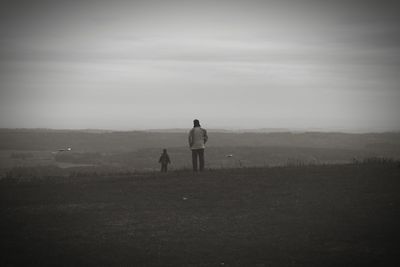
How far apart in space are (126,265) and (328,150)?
50.5 metres

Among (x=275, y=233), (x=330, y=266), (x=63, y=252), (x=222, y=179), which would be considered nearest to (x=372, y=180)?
(x=222, y=179)

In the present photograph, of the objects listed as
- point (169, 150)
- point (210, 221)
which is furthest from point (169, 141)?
point (210, 221)

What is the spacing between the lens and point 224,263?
31.3ft

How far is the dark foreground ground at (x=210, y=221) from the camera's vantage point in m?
9.91

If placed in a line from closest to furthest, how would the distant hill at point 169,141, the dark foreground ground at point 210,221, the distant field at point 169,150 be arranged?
the dark foreground ground at point 210,221
the distant field at point 169,150
the distant hill at point 169,141

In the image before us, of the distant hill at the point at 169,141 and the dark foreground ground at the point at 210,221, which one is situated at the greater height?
the distant hill at the point at 169,141

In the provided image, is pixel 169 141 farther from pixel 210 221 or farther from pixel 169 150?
pixel 210 221

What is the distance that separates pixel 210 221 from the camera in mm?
12656

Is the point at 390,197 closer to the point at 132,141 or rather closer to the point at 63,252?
the point at 63,252

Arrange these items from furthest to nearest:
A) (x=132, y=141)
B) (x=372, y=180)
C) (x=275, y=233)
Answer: (x=132, y=141) → (x=372, y=180) → (x=275, y=233)

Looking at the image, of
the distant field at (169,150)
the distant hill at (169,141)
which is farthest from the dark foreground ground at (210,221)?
the distant hill at (169,141)

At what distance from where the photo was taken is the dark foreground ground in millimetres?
9906

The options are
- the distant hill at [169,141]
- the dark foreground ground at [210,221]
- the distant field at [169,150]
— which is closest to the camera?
the dark foreground ground at [210,221]

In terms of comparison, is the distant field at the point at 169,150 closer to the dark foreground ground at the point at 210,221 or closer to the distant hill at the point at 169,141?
the distant hill at the point at 169,141
